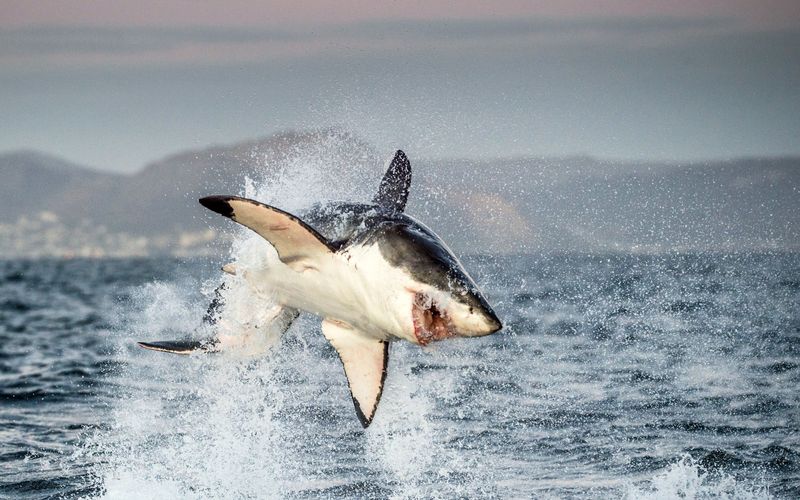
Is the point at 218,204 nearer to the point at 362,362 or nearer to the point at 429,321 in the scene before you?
the point at 429,321

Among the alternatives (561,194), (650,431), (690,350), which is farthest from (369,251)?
(561,194)

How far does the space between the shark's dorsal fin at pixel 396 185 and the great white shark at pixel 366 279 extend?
0.01 metres

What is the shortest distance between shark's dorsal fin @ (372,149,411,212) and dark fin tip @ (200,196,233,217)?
4.78 ft

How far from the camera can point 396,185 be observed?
7977mm

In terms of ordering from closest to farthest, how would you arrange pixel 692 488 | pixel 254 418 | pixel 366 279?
pixel 366 279 < pixel 692 488 < pixel 254 418

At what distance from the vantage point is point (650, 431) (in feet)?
37.7

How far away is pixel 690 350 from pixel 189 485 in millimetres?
12567

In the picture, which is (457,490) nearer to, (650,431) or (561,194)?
(650,431)

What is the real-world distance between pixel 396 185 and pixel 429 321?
2630 millimetres

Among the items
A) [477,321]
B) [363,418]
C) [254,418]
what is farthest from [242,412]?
[477,321]

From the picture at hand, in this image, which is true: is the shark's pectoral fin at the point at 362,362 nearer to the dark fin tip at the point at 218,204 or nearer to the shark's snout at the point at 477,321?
the dark fin tip at the point at 218,204

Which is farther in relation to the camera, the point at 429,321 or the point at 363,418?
the point at 363,418

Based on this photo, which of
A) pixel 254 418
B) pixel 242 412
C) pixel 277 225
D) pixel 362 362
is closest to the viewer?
pixel 277 225

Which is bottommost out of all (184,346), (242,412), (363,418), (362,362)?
(363,418)
